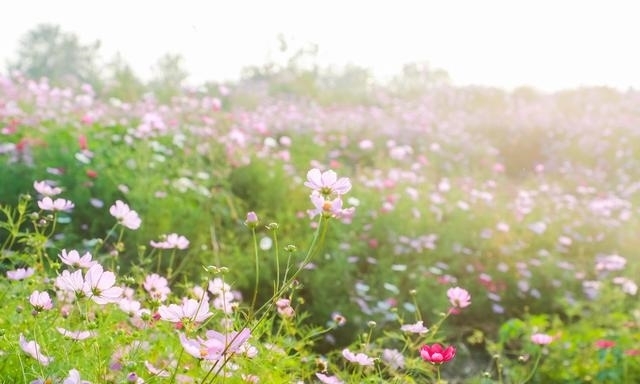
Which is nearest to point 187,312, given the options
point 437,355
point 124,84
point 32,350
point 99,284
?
point 99,284

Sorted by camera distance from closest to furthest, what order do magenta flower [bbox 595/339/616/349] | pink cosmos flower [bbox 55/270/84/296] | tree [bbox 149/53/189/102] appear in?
1. pink cosmos flower [bbox 55/270/84/296]
2. magenta flower [bbox 595/339/616/349]
3. tree [bbox 149/53/189/102]

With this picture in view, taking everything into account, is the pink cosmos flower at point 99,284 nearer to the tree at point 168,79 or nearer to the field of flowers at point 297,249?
the field of flowers at point 297,249

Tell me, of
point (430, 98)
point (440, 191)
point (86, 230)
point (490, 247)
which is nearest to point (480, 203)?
point (440, 191)

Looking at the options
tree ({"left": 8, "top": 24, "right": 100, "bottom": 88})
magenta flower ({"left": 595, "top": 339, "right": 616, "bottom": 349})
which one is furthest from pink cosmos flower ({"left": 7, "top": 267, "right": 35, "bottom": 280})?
tree ({"left": 8, "top": 24, "right": 100, "bottom": 88})

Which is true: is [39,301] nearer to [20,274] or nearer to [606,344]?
[20,274]

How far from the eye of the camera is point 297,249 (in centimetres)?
347

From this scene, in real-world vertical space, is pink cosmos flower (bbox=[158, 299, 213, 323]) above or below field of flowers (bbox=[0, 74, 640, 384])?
above

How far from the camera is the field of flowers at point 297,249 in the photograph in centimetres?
158

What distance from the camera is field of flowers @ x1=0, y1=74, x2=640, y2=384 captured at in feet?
5.17

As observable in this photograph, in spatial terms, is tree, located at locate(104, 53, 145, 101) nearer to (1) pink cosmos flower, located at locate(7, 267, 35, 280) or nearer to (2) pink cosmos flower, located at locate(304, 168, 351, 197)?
(1) pink cosmos flower, located at locate(7, 267, 35, 280)

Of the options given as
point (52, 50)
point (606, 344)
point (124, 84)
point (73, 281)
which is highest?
point (73, 281)

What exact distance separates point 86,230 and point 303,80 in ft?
25.1

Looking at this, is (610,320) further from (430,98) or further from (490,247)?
(430,98)

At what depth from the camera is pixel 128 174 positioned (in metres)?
3.68
